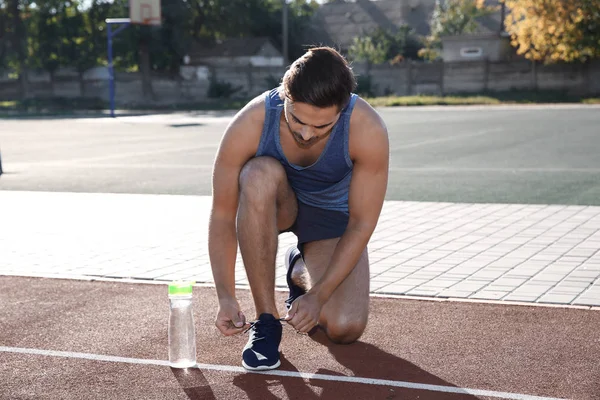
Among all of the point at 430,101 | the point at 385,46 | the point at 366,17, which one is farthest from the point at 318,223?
the point at 366,17

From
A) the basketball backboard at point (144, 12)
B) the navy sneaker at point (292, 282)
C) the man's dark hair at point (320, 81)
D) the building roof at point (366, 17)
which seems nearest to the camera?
the man's dark hair at point (320, 81)

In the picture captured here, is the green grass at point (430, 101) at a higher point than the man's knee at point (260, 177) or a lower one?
lower

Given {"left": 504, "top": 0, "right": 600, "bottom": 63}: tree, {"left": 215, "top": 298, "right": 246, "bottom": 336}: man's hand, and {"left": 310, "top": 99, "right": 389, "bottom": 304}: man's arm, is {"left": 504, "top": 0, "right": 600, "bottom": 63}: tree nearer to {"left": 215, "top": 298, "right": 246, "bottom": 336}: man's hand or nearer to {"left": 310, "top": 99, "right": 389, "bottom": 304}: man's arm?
{"left": 310, "top": 99, "right": 389, "bottom": 304}: man's arm

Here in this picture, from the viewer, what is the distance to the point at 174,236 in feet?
26.8

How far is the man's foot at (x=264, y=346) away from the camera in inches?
168

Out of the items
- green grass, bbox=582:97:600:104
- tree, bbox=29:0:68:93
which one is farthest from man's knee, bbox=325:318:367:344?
tree, bbox=29:0:68:93

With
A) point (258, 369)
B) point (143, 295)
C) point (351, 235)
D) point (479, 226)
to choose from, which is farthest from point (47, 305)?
point (479, 226)

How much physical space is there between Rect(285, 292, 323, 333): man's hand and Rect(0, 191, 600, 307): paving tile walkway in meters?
1.88

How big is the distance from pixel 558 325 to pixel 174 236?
13.7 ft

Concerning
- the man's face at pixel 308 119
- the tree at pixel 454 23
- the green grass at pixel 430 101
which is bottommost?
the green grass at pixel 430 101

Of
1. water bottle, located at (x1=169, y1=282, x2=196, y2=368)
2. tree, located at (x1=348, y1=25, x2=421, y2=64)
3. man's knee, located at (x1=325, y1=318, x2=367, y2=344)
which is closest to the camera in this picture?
water bottle, located at (x1=169, y1=282, x2=196, y2=368)

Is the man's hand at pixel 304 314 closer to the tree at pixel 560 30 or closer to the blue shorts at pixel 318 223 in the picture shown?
the blue shorts at pixel 318 223

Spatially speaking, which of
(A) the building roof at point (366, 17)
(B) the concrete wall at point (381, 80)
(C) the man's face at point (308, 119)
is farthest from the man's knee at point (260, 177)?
(A) the building roof at point (366, 17)

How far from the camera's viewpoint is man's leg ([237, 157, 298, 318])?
427 cm
